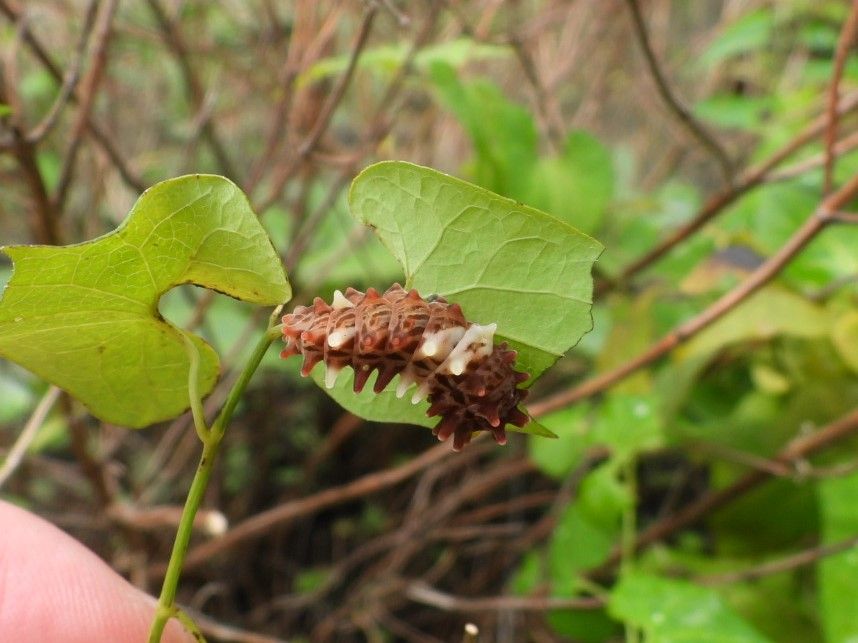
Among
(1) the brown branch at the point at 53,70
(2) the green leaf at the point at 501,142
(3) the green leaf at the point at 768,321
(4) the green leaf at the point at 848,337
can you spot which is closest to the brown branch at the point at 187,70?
(1) the brown branch at the point at 53,70

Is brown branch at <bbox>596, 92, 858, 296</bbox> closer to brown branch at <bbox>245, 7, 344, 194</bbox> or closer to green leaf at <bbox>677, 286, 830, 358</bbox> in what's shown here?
green leaf at <bbox>677, 286, 830, 358</bbox>

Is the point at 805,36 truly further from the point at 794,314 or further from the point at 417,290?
the point at 417,290

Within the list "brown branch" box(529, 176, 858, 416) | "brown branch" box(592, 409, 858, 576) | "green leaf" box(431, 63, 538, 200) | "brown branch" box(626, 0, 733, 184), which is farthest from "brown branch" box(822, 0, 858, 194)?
"green leaf" box(431, 63, 538, 200)

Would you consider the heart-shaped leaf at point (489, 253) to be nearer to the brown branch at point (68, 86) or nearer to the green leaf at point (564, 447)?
the brown branch at point (68, 86)

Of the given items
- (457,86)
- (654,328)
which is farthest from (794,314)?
(457,86)

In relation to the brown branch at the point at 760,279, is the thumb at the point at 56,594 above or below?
below

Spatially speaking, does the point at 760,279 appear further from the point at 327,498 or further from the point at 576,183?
the point at 327,498
